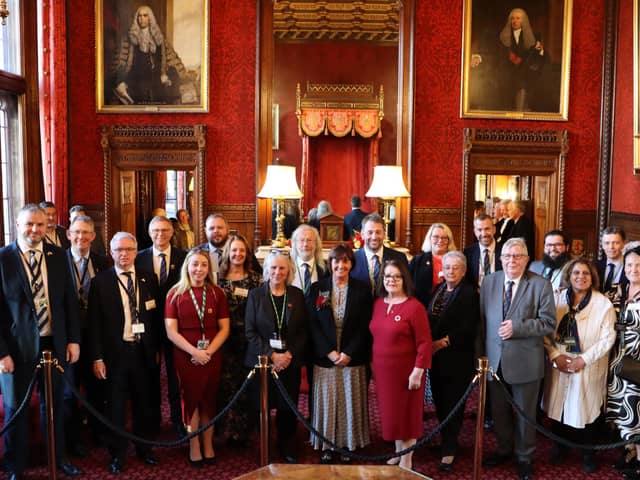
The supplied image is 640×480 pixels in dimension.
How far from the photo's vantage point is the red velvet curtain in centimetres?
1433

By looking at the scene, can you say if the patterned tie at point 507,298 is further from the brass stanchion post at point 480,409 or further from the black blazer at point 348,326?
the black blazer at point 348,326

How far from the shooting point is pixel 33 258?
391cm

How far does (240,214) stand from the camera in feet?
28.3

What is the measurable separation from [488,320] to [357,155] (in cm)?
1052

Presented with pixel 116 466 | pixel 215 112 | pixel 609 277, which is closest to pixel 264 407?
pixel 116 466

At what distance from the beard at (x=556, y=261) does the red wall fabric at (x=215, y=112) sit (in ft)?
15.4

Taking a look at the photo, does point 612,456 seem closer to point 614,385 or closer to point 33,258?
point 614,385

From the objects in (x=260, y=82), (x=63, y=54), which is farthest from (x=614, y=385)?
(x=63, y=54)

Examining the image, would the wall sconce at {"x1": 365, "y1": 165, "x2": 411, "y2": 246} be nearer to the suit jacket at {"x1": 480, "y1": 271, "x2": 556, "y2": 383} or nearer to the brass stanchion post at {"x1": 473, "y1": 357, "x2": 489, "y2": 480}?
Result: the suit jacket at {"x1": 480, "y1": 271, "x2": 556, "y2": 383}

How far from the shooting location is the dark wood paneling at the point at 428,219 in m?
8.66

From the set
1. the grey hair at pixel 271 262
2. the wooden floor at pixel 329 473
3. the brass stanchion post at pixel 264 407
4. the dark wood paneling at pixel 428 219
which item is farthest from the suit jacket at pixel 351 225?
the wooden floor at pixel 329 473

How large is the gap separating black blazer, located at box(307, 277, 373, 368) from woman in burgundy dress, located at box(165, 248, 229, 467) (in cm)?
60

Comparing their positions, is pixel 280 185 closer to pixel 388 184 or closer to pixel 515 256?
pixel 388 184

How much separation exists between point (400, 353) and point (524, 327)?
0.81 metres
